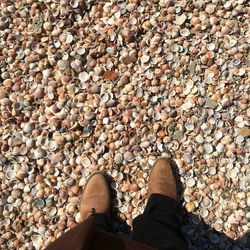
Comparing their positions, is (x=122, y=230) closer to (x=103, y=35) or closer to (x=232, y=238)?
(x=232, y=238)

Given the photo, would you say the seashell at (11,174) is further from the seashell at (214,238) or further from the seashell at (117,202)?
the seashell at (214,238)

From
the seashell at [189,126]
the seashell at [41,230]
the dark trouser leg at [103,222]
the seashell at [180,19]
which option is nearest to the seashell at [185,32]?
the seashell at [180,19]

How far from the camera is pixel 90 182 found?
5.63 ft

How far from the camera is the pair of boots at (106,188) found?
5.55 feet

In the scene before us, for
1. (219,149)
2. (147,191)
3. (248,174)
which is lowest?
(147,191)

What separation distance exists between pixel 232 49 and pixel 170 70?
1.62 ft

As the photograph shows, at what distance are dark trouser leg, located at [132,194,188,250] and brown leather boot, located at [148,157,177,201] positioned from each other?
0.04 m

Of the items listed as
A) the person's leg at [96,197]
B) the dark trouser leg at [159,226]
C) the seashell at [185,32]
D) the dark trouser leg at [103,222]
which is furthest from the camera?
the seashell at [185,32]

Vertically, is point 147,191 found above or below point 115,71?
below

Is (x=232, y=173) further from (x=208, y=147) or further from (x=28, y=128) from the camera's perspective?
(x=28, y=128)

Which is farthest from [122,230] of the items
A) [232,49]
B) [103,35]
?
[232,49]

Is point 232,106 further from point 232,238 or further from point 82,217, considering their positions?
point 82,217

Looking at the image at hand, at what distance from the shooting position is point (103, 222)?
161 centimetres

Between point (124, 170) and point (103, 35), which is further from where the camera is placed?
point (103, 35)
